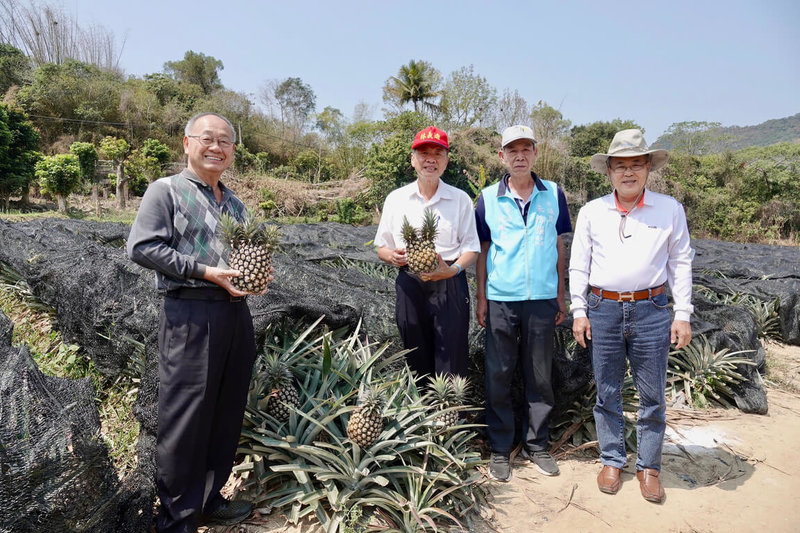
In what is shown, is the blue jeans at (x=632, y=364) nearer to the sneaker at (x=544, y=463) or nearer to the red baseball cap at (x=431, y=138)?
the sneaker at (x=544, y=463)

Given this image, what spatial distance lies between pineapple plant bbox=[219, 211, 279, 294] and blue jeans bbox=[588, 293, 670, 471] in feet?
6.60

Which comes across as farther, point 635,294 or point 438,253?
point 438,253

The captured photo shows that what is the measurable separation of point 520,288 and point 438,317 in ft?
1.85

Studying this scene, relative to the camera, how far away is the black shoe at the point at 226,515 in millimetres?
2439

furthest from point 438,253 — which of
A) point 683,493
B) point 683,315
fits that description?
point 683,493

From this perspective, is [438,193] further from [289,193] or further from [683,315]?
[289,193]

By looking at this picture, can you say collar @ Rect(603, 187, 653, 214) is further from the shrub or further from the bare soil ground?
the shrub

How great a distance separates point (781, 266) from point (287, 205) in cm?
1820

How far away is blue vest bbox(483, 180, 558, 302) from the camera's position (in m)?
3.06

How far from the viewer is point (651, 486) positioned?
9.59ft

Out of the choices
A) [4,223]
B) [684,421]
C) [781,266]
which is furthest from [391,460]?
[781,266]

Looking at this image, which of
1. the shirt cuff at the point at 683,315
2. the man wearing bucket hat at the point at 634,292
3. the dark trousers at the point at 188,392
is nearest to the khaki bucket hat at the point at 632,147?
the man wearing bucket hat at the point at 634,292

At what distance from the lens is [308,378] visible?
9.94 feet

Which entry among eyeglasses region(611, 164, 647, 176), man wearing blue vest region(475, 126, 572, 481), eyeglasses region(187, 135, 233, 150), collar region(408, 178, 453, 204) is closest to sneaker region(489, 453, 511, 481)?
man wearing blue vest region(475, 126, 572, 481)
